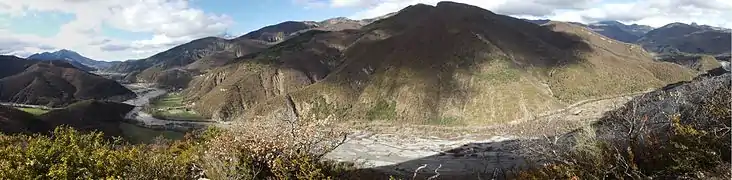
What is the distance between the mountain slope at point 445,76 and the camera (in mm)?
132250

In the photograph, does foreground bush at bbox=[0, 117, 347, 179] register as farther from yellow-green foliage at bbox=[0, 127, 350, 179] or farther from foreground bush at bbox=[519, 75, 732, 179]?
foreground bush at bbox=[519, 75, 732, 179]

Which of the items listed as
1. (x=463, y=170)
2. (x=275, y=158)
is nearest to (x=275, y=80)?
(x=463, y=170)

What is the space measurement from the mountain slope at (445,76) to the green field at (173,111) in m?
4.32

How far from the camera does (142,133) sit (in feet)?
387

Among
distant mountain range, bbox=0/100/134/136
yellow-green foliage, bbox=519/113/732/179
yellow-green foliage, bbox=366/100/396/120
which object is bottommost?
yellow-green foliage, bbox=366/100/396/120

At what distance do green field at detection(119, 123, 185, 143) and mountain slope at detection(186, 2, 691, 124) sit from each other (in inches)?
854

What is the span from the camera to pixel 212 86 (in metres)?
194

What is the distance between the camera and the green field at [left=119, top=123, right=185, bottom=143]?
359 feet

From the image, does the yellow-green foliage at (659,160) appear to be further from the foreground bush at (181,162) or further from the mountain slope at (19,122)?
the mountain slope at (19,122)

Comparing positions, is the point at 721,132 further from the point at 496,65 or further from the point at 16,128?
the point at 496,65

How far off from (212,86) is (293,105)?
58.9 metres

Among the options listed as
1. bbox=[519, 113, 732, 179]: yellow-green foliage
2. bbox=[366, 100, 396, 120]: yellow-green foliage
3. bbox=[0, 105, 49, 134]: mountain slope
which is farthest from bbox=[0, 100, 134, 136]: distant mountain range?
bbox=[519, 113, 732, 179]: yellow-green foliage

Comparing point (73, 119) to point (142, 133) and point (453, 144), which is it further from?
point (453, 144)

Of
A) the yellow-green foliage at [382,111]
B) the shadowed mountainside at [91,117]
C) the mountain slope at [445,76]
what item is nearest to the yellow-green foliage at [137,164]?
the shadowed mountainside at [91,117]
